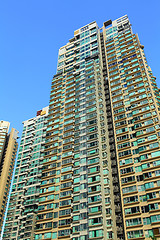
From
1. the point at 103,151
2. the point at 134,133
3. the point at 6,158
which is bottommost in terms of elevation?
the point at 103,151

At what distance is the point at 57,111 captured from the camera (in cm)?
7888

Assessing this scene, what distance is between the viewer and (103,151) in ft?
200

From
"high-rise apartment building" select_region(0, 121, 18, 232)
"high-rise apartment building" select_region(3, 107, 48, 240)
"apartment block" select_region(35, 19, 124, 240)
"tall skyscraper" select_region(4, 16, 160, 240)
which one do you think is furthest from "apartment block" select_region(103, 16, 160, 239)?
"high-rise apartment building" select_region(0, 121, 18, 232)

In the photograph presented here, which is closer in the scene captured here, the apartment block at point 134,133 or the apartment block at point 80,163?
the apartment block at point 134,133

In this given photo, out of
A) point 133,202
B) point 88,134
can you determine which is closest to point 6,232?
point 88,134

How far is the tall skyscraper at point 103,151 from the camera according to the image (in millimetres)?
49531

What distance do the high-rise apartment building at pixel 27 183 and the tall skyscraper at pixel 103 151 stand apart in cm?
1436

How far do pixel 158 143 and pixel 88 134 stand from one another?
18134mm

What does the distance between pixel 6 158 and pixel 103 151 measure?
71.9 metres

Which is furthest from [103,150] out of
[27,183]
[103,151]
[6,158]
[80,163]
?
[6,158]

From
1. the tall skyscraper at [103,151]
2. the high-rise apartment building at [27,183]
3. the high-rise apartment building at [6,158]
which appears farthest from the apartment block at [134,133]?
the high-rise apartment building at [6,158]

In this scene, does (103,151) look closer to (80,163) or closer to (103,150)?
(103,150)

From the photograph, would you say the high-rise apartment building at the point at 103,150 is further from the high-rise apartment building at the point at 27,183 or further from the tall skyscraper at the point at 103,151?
the high-rise apartment building at the point at 27,183

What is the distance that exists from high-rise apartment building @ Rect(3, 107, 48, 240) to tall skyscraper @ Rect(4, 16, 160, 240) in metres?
14.4
